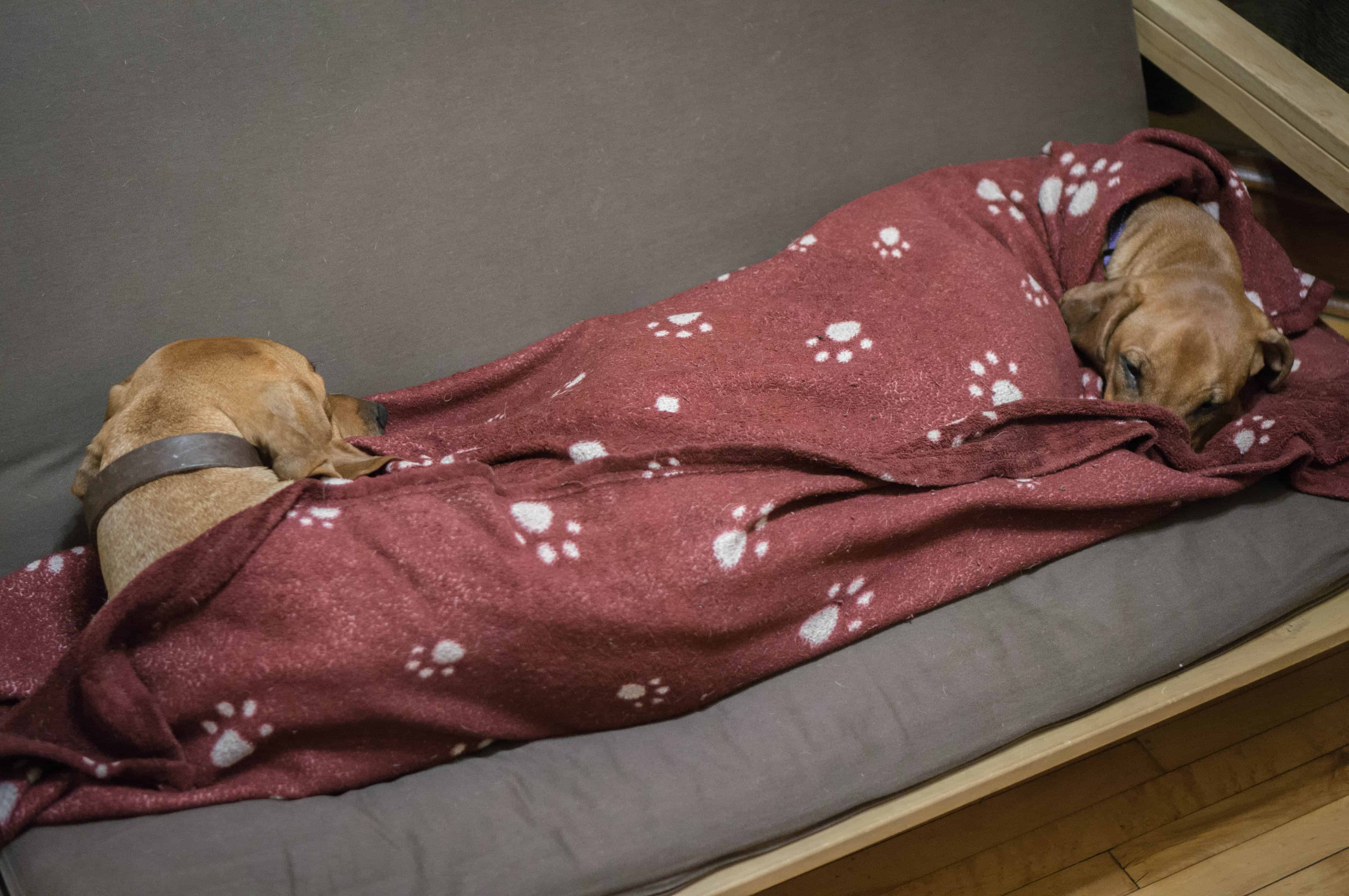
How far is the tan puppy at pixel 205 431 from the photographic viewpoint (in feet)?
4.36

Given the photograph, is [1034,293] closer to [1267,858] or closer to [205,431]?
[1267,858]

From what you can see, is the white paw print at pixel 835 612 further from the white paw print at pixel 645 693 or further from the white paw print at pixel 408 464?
the white paw print at pixel 408 464

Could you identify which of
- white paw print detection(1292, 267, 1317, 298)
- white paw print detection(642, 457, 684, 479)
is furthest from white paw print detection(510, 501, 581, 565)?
white paw print detection(1292, 267, 1317, 298)

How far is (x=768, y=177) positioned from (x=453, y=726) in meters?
1.43

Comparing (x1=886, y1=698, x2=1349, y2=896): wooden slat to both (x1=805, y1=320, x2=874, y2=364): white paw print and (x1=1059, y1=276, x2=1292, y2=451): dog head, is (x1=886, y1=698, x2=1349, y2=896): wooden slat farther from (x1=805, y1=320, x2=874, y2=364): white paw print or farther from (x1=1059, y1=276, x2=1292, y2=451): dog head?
(x1=805, y1=320, x2=874, y2=364): white paw print

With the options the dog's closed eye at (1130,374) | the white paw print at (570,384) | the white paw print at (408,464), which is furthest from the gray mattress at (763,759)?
the white paw print at (570,384)

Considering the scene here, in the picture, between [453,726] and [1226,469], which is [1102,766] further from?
[453,726]

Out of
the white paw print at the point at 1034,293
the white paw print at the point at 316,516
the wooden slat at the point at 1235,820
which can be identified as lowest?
the wooden slat at the point at 1235,820

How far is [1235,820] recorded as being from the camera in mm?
1777

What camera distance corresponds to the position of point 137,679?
1255 millimetres

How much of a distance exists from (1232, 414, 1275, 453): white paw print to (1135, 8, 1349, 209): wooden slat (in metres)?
0.71

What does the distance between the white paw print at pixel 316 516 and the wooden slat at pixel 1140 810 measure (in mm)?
1210

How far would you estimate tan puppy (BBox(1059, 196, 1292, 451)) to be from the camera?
5.98 ft

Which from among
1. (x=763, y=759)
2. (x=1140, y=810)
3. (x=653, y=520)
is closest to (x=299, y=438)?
(x=653, y=520)
